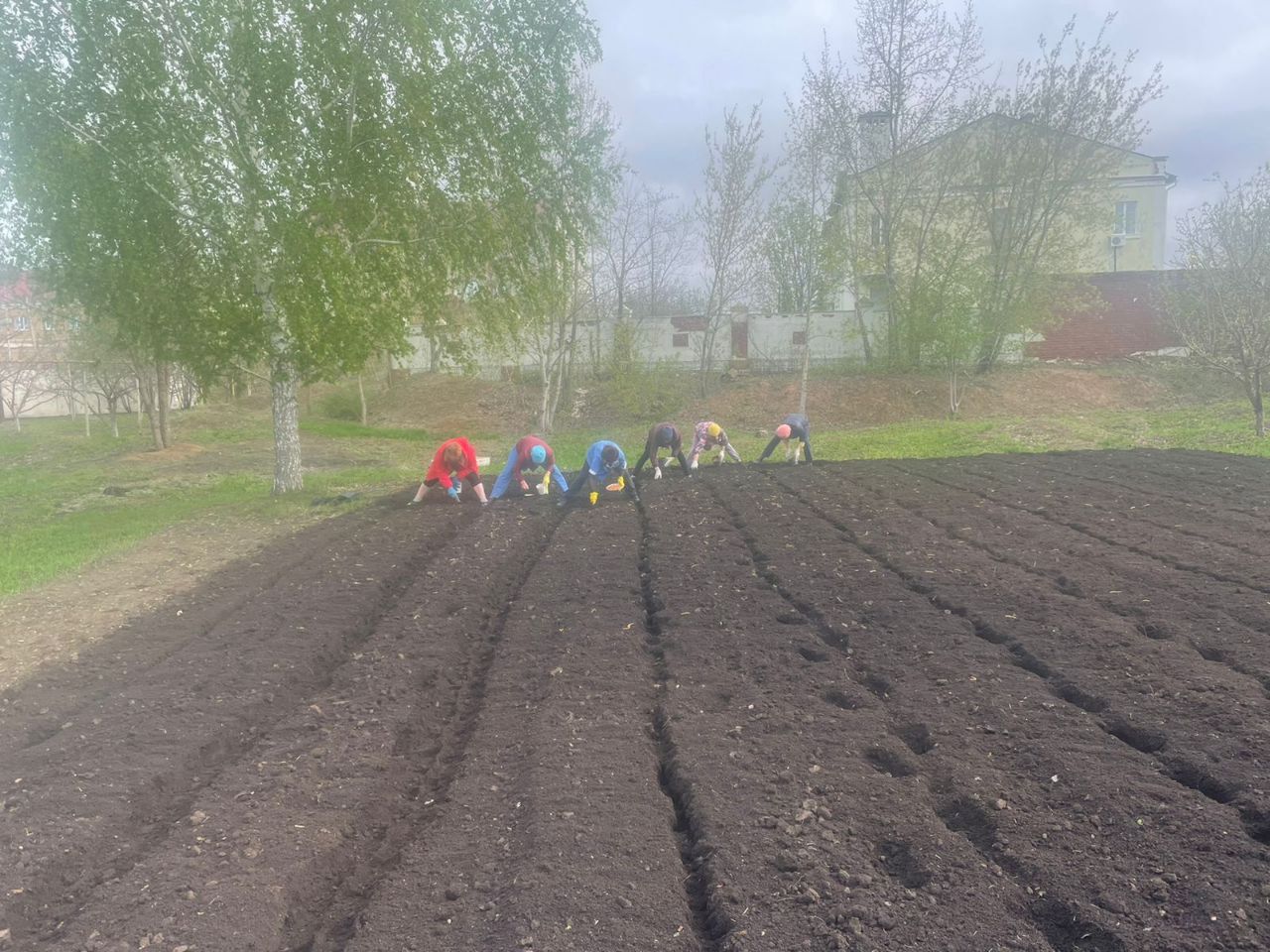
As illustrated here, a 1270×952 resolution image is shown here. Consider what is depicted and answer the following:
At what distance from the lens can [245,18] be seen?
11.5 metres

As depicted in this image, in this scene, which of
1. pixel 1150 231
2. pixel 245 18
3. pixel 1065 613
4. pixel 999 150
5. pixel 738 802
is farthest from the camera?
pixel 1150 231

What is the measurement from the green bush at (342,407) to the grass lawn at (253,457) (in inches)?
124

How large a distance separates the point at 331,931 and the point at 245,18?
12230mm

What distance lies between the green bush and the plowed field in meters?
24.2

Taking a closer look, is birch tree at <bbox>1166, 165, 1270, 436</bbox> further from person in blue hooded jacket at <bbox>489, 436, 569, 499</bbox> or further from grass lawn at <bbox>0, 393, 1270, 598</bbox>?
person in blue hooded jacket at <bbox>489, 436, 569, 499</bbox>

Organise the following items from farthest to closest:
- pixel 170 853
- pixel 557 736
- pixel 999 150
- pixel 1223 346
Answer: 1. pixel 999 150
2. pixel 1223 346
3. pixel 557 736
4. pixel 170 853

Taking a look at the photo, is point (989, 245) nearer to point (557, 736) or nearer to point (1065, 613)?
point (1065, 613)

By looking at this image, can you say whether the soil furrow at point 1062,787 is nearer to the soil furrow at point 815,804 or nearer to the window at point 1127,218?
the soil furrow at point 815,804

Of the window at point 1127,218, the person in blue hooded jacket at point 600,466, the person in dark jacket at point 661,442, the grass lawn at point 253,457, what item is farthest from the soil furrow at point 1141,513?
the window at point 1127,218

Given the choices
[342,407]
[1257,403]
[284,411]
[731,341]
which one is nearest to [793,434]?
[1257,403]

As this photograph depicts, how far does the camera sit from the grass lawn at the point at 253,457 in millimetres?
12531

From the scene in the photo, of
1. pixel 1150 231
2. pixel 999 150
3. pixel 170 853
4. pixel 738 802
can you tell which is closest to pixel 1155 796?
pixel 738 802

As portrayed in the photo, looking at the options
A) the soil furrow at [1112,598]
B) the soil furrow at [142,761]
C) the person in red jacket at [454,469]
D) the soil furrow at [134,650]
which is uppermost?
the person in red jacket at [454,469]

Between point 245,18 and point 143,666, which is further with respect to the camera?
point 245,18
